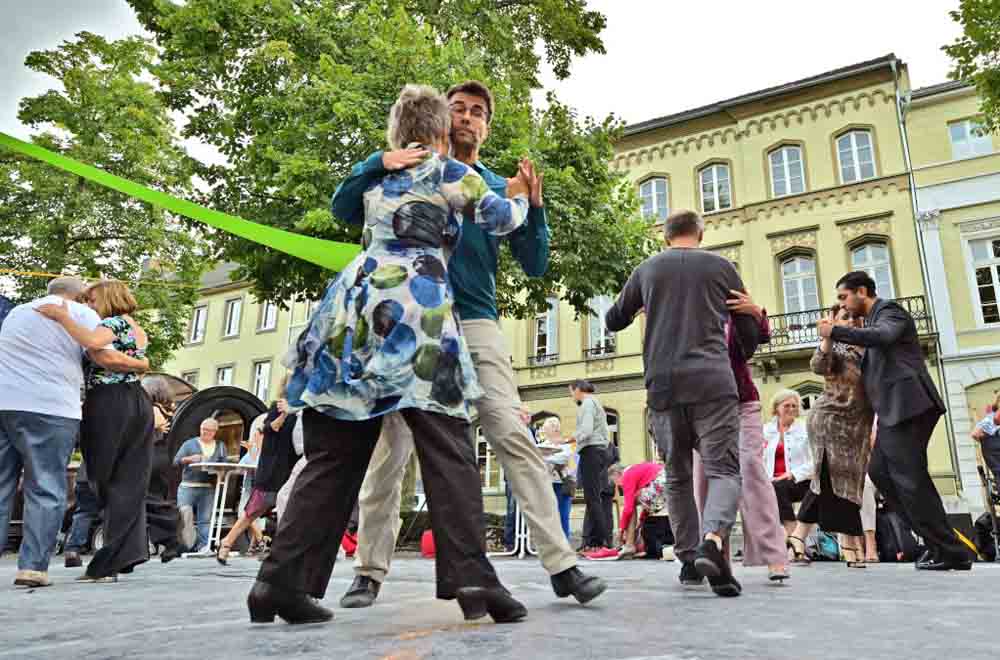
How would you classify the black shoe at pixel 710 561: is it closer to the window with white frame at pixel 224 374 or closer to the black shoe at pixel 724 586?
the black shoe at pixel 724 586

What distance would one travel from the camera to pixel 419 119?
9.26 feet

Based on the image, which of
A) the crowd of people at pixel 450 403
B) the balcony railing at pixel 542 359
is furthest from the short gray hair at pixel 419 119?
the balcony railing at pixel 542 359

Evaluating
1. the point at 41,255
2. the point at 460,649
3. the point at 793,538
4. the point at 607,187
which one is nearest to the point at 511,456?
the point at 460,649

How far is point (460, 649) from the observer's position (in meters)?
1.88

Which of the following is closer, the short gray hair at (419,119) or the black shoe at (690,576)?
the short gray hair at (419,119)

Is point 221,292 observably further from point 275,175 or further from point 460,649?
point 460,649

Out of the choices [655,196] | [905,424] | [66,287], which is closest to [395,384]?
[66,287]

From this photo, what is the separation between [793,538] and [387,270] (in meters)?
6.43

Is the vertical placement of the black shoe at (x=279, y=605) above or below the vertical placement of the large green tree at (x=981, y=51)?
below

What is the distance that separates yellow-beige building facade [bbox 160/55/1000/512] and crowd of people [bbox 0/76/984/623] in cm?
1612

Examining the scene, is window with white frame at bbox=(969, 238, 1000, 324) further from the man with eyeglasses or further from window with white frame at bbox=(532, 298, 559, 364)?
the man with eyeglasses

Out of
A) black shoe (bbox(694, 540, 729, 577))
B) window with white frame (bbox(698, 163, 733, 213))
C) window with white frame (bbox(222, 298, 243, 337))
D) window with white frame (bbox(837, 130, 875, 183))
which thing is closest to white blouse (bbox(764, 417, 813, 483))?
black shoe (bbox(694, 540, 729, 577))

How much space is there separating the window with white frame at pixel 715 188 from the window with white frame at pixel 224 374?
2387 cm

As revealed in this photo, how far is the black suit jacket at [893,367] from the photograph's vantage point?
16.7ft
